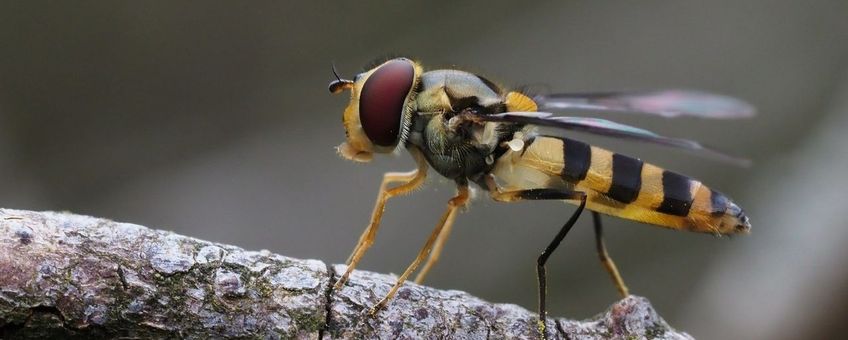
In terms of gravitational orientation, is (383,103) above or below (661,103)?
above

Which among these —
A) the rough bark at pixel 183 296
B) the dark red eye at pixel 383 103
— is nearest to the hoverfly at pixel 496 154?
the dark red eye at pixel 383 103

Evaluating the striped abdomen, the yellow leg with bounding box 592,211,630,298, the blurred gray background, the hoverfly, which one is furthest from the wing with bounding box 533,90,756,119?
the blurred gray background

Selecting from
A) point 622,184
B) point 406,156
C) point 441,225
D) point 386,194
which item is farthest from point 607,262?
point 406,156

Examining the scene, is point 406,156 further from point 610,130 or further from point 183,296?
point 183,296

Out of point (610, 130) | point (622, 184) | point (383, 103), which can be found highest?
point (383, 103)

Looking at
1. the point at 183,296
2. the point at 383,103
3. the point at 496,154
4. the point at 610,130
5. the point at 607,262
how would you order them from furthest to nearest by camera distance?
the point at 607,262, the point at 496,154, the point at 383,103, the point at 610,130, the point at 183,296

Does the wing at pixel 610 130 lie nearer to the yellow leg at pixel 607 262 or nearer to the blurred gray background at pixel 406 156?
the yellow leg at pixel 607 262

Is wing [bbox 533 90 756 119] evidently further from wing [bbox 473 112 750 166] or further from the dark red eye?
the dark red eye

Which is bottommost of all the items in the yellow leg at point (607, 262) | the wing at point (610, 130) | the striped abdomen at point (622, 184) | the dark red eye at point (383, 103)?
the yellow leg at point (607, 262)
